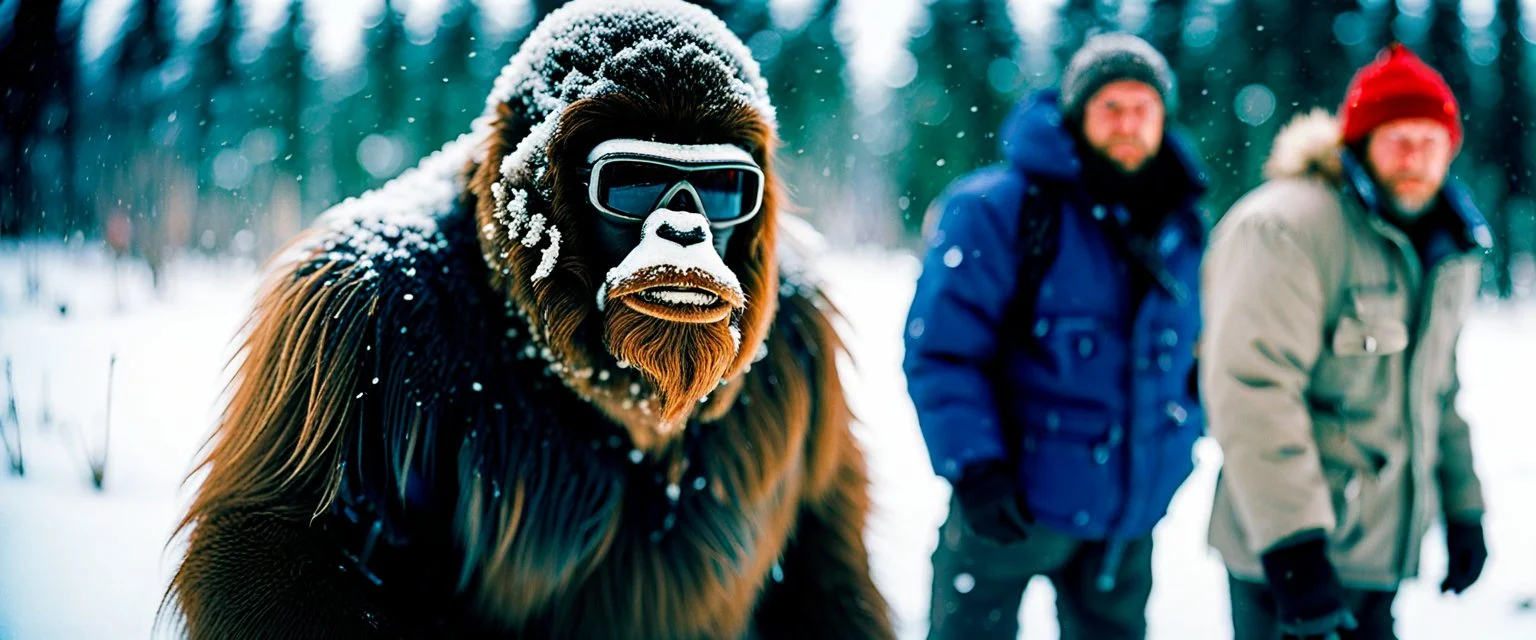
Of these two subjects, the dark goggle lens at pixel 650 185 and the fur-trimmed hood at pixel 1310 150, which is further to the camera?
the fur-trimmed hood at pixel 1310 150

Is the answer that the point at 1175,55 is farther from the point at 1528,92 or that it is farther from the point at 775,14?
the point at 775,14

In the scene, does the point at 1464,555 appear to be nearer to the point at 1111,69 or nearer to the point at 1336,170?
the point at 1336,170

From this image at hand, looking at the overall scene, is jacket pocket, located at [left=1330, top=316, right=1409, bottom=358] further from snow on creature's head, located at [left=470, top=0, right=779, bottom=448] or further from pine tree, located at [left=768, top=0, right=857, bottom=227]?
snow on creature's head, located at [left=470, top=0, right=779, bottom=448]

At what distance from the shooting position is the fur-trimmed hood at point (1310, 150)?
2.11 metres

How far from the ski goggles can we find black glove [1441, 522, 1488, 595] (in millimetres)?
2023

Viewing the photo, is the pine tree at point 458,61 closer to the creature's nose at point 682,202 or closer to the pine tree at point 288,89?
the pine tree at point 288,89

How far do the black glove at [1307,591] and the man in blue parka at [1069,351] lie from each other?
0.87 ft

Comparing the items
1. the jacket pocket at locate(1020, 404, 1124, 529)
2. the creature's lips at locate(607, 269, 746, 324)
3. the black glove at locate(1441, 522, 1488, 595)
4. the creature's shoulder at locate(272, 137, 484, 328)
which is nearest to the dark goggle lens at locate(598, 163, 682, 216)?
the creature's lips at locate(607, 269, 746, 324)

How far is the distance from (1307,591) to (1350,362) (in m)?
0.51

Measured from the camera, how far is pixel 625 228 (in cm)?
112

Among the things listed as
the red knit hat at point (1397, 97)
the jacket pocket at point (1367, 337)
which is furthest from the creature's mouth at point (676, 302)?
the red knit hat at point (1397, 97)

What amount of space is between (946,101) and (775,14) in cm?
917

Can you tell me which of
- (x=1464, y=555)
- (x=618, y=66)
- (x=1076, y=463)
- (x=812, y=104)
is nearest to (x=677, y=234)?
(x=618, y=66)

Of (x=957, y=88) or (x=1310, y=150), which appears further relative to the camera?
(x=957, y=88)
